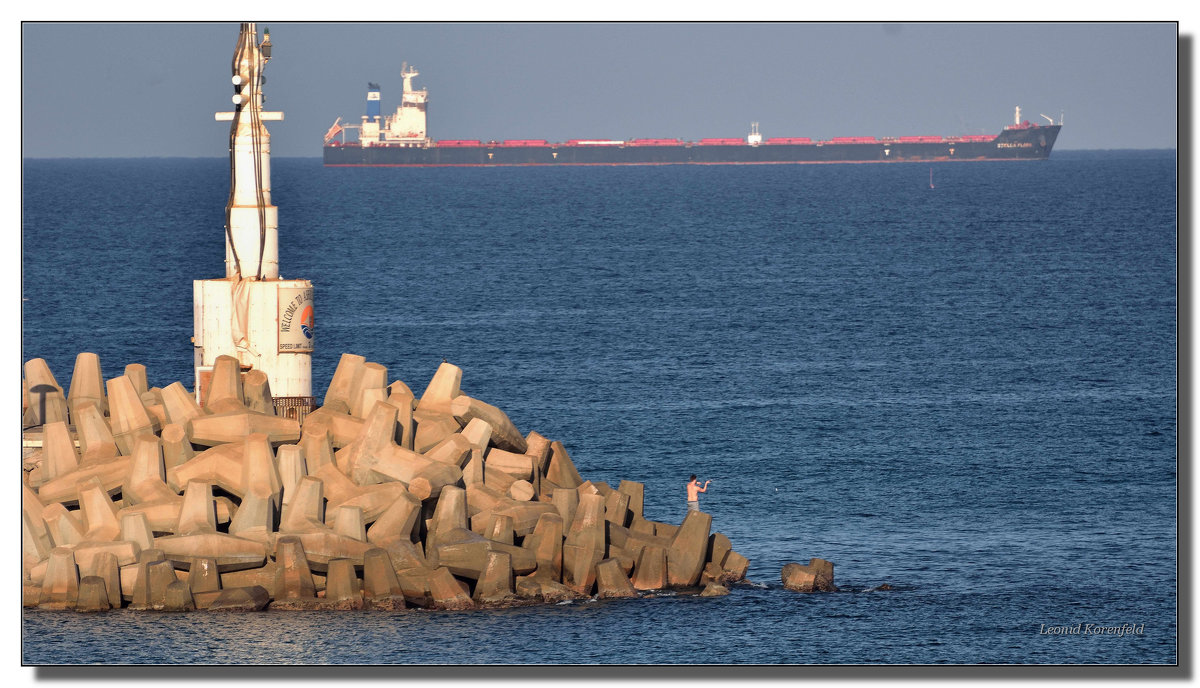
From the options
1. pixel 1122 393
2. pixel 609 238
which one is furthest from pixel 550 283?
pixel 1122 393

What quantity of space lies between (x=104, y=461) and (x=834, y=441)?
2908cm

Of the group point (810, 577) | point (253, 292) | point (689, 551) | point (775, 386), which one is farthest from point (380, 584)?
point (775, 386)

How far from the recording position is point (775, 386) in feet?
224

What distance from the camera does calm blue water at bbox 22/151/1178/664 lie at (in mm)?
30545

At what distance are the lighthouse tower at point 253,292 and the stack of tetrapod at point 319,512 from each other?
2.44ft

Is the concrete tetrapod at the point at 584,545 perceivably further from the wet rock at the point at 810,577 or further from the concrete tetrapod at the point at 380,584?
the wet rock at the point at 810,577

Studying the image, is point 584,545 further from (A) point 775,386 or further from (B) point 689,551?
(A) point 775,386

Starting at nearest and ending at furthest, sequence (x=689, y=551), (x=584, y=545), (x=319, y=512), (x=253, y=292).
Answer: (x=319, y=512) < (x=584, y=545) < (x=689, y=551) < (x=253, y=292)

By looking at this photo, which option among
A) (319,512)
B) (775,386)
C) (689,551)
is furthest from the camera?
(775,386)

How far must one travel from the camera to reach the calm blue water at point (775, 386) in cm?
3055

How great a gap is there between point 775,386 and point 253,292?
3662cm

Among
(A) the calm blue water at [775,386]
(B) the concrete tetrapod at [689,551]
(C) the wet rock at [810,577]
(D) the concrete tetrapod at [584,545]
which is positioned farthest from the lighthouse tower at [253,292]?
(C) the wet rock at [810,577]

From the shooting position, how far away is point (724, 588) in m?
32.8

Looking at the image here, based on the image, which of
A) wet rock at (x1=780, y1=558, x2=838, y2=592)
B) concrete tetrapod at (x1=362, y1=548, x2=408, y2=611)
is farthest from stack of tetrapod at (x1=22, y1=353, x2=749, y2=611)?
wet rock at (x1=780, y1=558, x2=838, y2=592)
